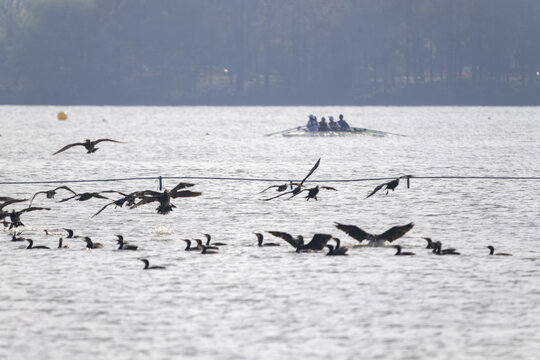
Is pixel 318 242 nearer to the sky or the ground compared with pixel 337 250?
nearer to the sky

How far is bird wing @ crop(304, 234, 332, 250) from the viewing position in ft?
83.4

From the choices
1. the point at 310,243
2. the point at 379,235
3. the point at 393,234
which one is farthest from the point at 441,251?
the point at 310,243

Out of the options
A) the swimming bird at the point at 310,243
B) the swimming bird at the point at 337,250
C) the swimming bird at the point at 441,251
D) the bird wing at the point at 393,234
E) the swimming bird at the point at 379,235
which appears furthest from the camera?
the bird wing at the point at 393,234

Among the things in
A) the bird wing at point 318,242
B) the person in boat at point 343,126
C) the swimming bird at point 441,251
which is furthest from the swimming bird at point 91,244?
the person in boat at point 343,126

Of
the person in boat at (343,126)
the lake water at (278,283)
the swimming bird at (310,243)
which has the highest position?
the person in boat at (343,126)

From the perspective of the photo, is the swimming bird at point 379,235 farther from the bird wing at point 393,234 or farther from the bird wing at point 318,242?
the bird wing at point 318,242

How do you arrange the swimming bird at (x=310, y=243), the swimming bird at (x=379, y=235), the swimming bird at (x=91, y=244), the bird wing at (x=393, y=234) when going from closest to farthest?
the swimming bird at (x=310, y=243)
the swimming bird at (x=379, y=235)
the swimming bird at (x=91, y=244)
the bird wing at (x=393, y=234)

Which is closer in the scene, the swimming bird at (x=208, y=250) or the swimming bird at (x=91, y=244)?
the swimming bird at (x=208, y=250)

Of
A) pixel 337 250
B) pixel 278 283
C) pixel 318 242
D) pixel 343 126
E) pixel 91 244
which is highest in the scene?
pixel 343 126

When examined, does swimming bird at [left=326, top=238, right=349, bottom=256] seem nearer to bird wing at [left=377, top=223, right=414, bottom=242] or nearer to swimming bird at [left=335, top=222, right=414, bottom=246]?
swimming bird at [left=335, top=222, right=414, bottom=246]

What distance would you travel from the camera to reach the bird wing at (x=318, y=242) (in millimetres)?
25406

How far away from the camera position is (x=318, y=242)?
25625 millimetres

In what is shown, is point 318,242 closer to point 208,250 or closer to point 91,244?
point 208,250

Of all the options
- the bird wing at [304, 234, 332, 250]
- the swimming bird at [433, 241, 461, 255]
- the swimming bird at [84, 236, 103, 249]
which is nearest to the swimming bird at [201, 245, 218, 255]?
the bird wing at [304, 234, 332, 250]
